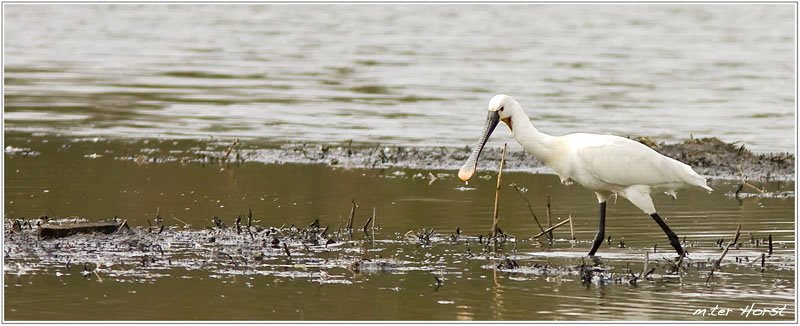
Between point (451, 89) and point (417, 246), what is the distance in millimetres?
12850

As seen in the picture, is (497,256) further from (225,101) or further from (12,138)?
(225,101)

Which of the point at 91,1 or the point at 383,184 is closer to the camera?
the point at 383,184

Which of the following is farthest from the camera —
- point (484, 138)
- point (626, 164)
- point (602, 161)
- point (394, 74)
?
point (394, 74)

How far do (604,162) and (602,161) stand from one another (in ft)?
0.06

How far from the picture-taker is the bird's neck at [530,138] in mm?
11219

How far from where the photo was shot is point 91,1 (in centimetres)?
4400

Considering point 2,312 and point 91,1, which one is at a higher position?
point 91,1

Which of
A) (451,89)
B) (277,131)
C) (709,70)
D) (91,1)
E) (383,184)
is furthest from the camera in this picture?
(91,1)

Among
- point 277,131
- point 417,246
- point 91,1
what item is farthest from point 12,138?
point 91,1

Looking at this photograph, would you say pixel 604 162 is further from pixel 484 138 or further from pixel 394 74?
pixel 394 74

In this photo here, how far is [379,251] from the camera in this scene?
1077cm

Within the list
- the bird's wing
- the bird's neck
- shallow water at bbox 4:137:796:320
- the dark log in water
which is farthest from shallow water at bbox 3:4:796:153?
the dark log in water

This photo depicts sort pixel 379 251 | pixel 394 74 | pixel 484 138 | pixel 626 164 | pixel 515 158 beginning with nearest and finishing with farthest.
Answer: pixel 379 251
pixel 626 164
pixel 484 138
pixel 515 158
pixel 394 74

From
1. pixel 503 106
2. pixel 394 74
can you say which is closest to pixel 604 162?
pixel 503 106
